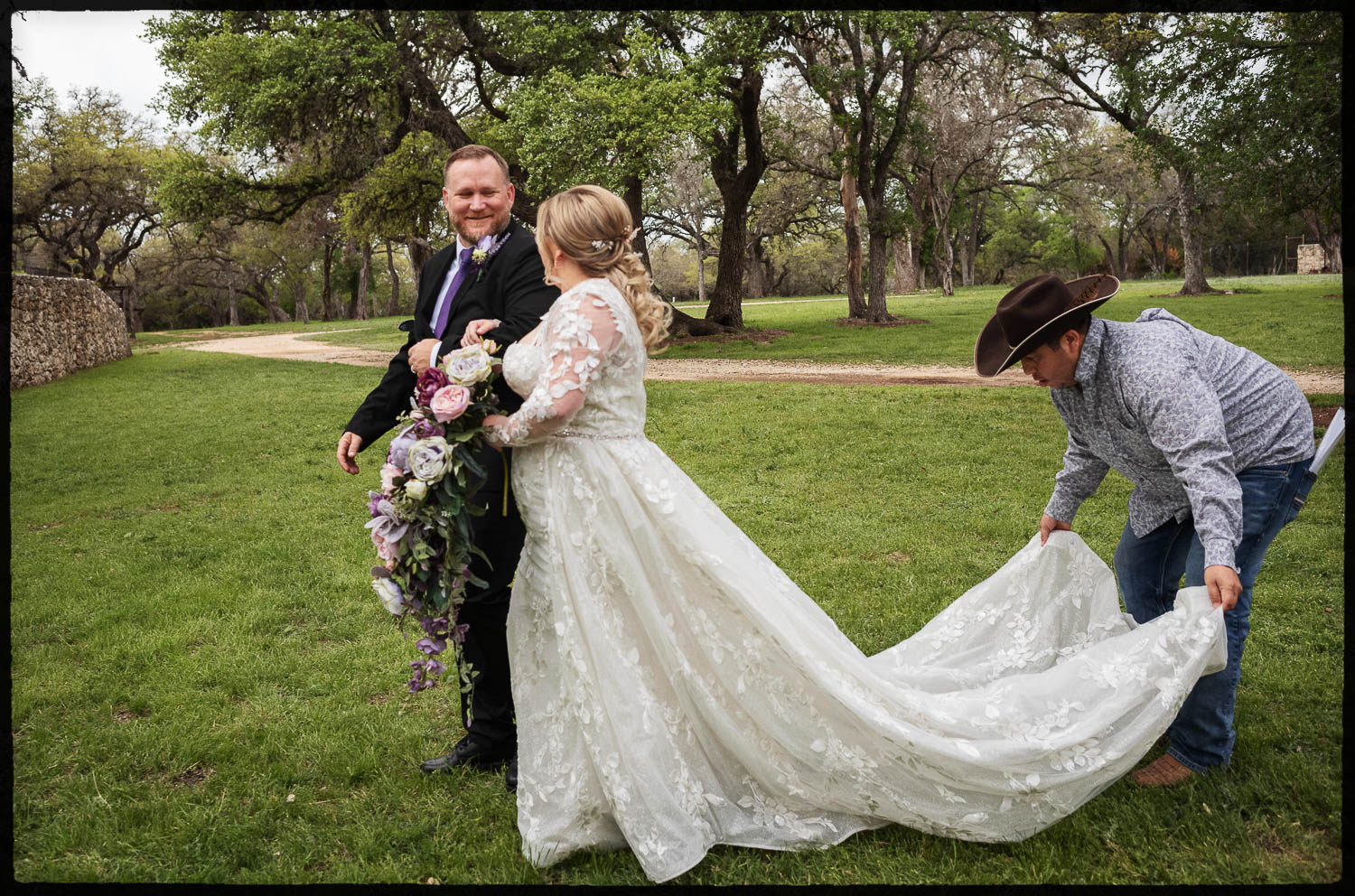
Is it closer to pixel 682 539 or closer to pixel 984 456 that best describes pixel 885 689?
pixel 682 539

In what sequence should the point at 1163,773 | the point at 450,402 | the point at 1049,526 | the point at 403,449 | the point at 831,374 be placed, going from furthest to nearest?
the point at 831,374 → the point at 1049,526 → the point at 1163,773 → the point at 403,449 → the point at 450,402

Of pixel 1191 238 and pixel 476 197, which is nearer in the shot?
pixel 476 197

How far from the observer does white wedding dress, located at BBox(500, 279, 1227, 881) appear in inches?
124

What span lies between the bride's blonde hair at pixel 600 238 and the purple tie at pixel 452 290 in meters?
0.65

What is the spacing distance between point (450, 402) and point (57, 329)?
22515 millimetres

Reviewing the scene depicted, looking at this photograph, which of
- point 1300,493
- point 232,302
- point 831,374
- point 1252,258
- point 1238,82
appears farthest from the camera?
point 1252,258

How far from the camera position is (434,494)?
318cm

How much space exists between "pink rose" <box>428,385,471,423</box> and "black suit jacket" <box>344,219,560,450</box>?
1.23 ft

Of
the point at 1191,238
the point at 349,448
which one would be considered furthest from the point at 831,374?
the point at 1191,238

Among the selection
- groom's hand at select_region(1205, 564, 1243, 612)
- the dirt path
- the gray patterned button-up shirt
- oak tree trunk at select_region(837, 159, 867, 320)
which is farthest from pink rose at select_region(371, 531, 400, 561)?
oak tree trunk at select_region(837, 159, 867, 320)

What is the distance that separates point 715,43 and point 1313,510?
1550 centimetres

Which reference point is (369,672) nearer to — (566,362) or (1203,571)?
(566,362)

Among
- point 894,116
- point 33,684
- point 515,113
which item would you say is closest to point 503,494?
point 33,684

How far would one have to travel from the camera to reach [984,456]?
31.4 feet
